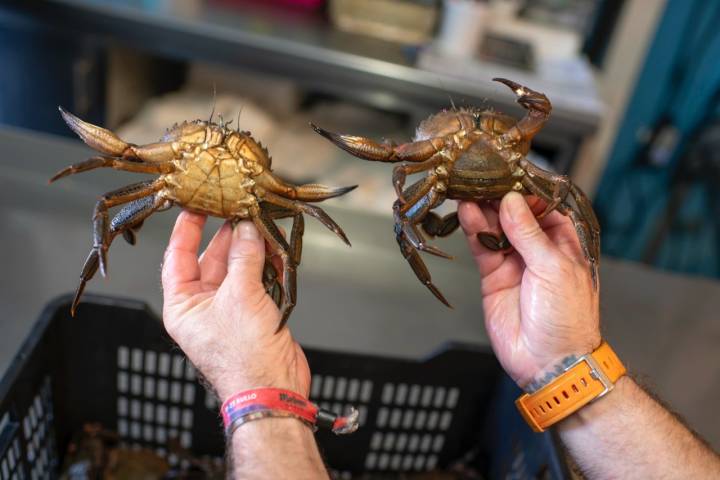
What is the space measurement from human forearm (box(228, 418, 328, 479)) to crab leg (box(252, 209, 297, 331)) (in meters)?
0.18

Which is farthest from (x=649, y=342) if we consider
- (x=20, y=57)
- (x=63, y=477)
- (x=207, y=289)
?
(x=20, y=57)

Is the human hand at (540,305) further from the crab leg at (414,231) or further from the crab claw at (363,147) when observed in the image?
the crab claw at (363,147)

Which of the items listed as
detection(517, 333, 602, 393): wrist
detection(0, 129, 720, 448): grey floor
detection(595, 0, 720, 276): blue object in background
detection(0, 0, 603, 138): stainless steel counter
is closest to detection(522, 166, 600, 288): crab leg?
detection(517, 333, 602, 393): wrist

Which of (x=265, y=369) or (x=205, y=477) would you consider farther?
(x=205, y=477)

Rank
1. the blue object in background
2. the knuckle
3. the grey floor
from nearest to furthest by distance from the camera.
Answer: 1. the knuckle
2. the grey floor
3. the blue object in background

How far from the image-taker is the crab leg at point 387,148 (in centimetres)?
115

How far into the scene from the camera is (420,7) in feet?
9.27

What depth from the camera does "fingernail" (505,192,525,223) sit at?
122 centimetres

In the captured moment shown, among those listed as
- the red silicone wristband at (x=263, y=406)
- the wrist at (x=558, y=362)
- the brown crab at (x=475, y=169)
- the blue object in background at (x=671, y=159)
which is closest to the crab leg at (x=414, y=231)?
the brown crab at (x=475, y=169)

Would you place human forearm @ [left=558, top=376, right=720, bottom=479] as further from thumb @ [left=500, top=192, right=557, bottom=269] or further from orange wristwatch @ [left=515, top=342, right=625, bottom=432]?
thumb @ [left=500, top=192, right=557, bottom=269]

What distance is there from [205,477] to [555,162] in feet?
5.90

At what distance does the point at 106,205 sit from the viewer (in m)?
1.17

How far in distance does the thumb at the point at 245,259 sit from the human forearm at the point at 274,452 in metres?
0.22

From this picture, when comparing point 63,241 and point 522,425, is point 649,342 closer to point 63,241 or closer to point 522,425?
point 522,425
